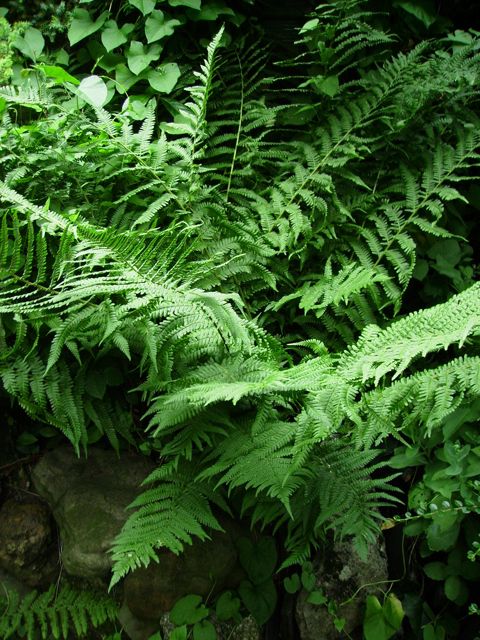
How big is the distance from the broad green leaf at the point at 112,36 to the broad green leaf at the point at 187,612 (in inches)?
89.1

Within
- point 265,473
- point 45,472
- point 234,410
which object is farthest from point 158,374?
point 45,472

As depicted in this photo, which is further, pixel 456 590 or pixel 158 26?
pixel 158 26

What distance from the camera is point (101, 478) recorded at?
2.34 m

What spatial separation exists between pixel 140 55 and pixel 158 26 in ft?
0.47

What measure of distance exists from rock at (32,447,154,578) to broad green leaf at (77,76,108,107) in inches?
55.5

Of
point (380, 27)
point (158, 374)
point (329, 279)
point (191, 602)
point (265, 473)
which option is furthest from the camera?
point (380, 27)

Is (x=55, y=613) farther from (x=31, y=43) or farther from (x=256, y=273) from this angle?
(x=31, y=43)

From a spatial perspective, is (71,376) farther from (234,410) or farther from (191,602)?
(191,602)

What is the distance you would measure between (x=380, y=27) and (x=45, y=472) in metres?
2.41

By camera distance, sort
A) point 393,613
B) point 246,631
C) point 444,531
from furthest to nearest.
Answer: point 246,631 → point 393,613 → point 444,531

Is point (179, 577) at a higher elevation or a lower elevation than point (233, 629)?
higher

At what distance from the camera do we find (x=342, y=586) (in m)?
2.03

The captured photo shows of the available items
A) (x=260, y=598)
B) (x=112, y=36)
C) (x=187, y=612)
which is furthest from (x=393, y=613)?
(x=112, y=36)

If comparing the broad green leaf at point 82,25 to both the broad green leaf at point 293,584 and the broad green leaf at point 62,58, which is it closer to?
the broad green leaf at point 62,58
